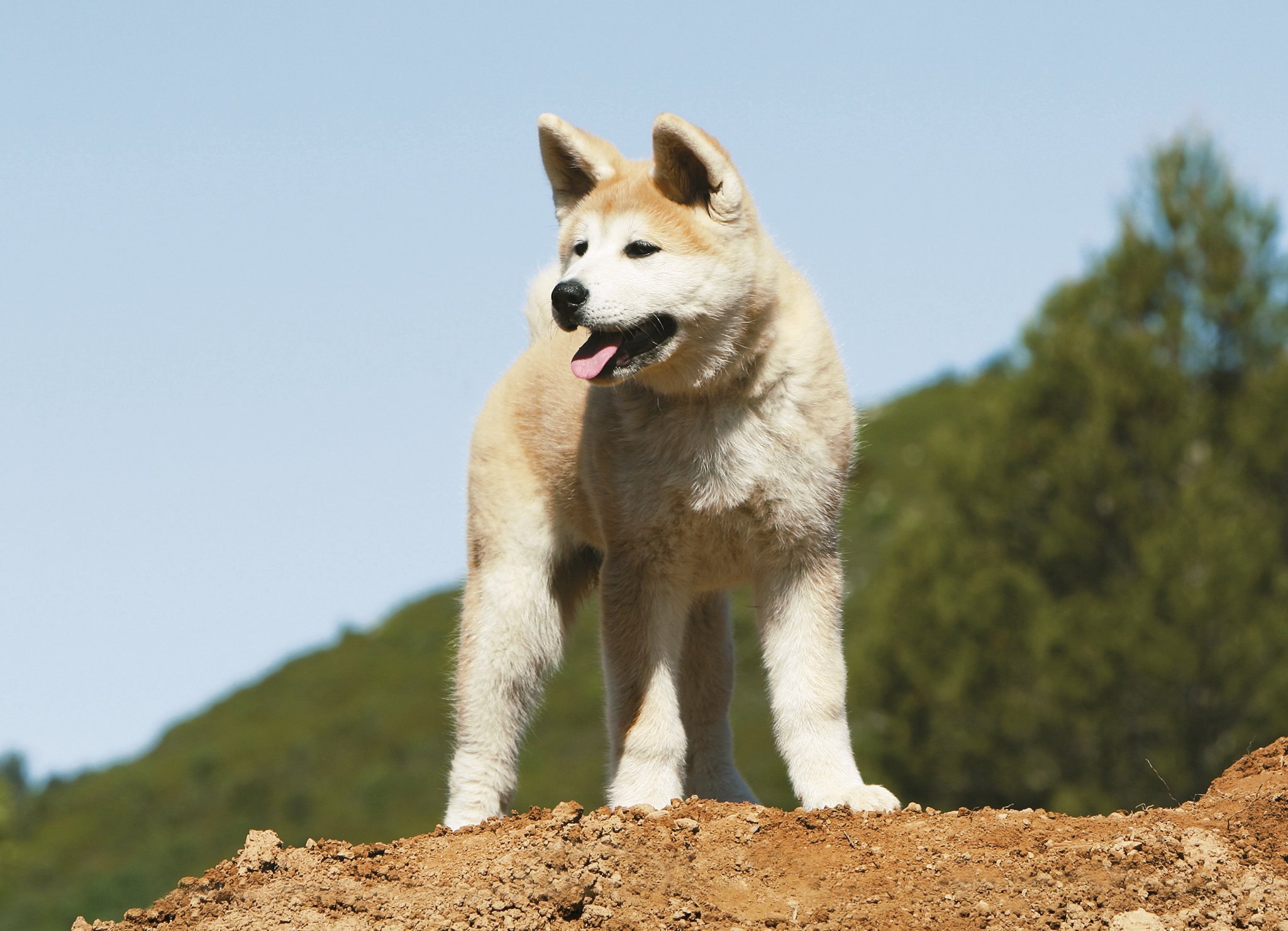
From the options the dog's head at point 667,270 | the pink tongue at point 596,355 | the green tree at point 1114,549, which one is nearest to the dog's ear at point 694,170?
the dog's head at point 667,270

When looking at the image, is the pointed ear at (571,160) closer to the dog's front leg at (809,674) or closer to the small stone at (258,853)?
the dog's front leg at (809,674)

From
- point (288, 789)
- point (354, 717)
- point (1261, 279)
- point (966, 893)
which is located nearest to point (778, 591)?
point (966, 893)

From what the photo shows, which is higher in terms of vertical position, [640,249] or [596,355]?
[640,249]

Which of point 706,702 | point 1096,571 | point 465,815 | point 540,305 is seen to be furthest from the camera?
point 1096,571

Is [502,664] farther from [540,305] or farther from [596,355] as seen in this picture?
[540,305]

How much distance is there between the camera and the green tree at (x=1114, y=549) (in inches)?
1037

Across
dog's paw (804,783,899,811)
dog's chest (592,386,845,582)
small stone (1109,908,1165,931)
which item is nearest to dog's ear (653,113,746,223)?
dog's chest (592,386,845,582)

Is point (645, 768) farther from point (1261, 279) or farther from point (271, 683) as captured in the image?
point (271, 683)

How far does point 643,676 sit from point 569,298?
1.91 meters

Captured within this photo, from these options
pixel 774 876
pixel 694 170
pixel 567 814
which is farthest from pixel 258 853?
pixel 694 170

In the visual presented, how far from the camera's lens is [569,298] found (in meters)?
6.21

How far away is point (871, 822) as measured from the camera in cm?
560

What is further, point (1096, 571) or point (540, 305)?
point (1096, 571)

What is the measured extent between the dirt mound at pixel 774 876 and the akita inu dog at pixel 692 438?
2.93 feet
